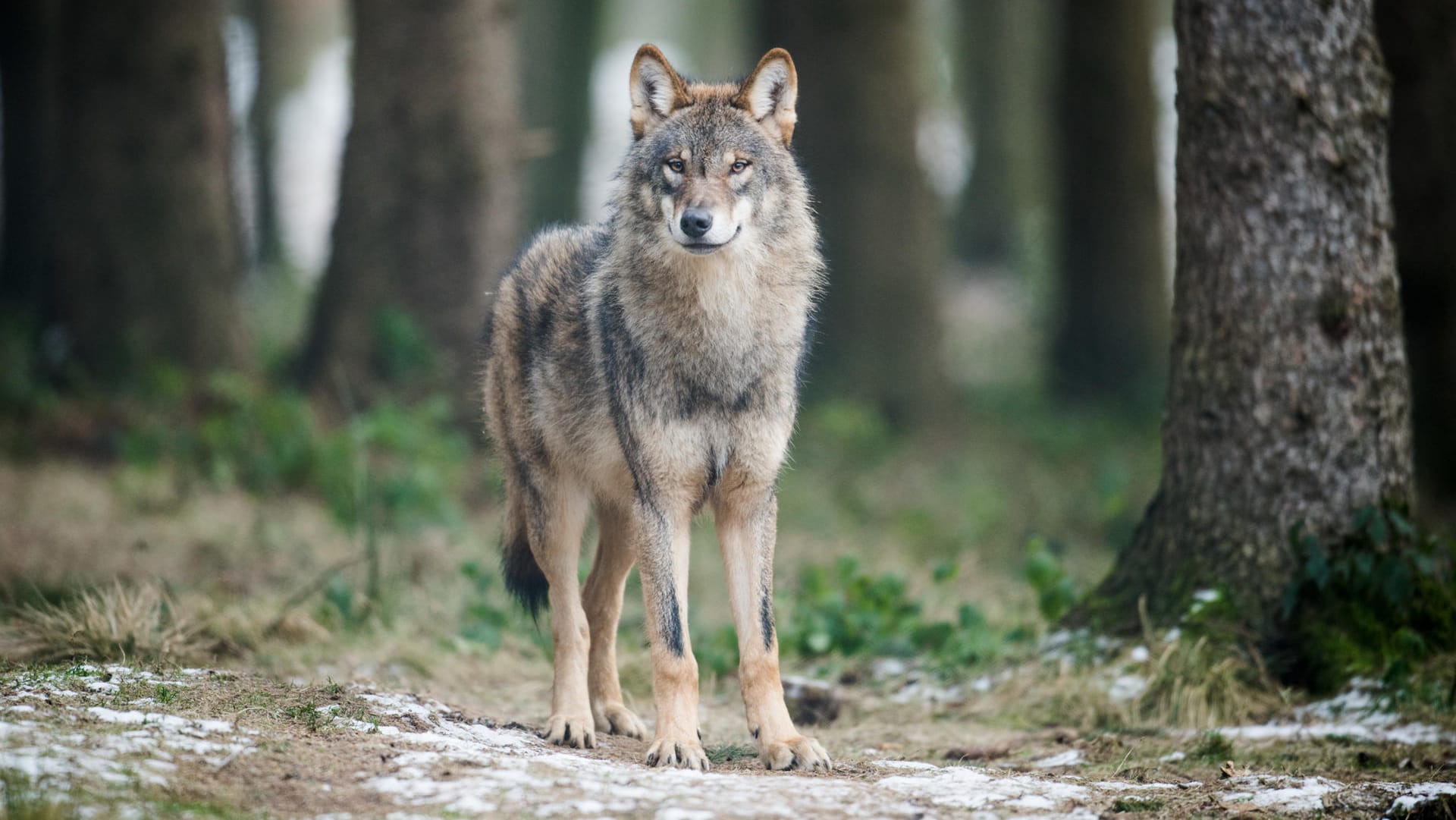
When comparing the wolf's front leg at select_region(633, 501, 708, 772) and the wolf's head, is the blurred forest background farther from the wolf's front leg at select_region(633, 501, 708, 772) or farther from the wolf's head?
the wolf's front leg at select_region(633, 501, 708, 772)

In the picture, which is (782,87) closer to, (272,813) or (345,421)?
(272,813)

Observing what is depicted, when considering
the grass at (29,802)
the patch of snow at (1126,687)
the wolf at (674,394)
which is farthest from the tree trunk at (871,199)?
the grass at (29,802)

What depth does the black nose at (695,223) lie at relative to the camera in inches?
187

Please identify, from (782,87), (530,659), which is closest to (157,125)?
(530,659)

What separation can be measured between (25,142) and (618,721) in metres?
11.3

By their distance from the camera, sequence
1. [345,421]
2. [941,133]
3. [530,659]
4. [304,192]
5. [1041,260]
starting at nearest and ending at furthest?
1. [530,659]
2. [345,421]
3. [1041,260]
4. [941,133]
5. [304,192]

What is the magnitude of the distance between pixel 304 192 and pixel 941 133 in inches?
660

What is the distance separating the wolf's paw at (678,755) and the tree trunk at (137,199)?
7397mm

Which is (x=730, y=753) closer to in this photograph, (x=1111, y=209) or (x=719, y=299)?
(x=719, y=299)

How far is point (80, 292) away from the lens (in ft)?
34.8

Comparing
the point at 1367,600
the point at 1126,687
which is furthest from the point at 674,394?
the point at 1367,600

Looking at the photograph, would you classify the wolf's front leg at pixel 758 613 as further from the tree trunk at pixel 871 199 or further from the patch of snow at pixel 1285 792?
the tree trunk at pixel 871 199

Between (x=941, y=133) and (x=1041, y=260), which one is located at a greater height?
(x=941, y=133)

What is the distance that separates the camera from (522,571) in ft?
19.5
